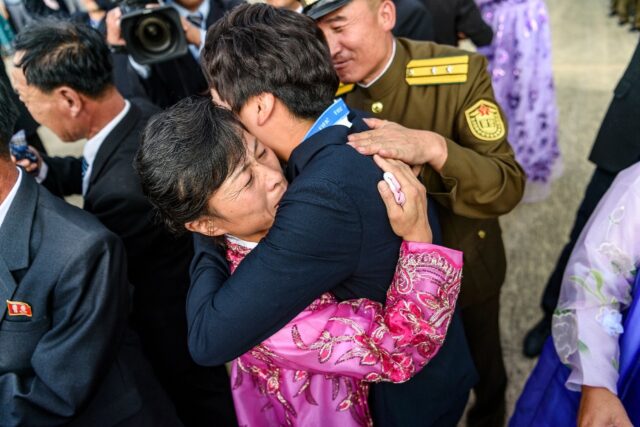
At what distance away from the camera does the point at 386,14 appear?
1610 millimetres

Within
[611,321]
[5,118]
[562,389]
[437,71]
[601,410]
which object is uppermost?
[5,118]

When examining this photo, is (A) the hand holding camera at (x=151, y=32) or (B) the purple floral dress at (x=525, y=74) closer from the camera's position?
(A) the hand holding camera at (x=151, y=32)

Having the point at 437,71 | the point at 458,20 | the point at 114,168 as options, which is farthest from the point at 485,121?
the point at 458,20

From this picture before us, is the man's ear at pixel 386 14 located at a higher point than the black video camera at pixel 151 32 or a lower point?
higher

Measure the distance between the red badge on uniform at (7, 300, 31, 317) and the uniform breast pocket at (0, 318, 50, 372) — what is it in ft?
0.08

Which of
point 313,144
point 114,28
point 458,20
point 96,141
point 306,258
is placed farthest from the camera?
point 458,20

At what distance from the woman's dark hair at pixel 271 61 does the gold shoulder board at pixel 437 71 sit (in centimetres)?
52

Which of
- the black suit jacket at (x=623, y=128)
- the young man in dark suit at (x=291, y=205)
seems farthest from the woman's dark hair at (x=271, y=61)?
the black suit jacket at (x=623, y=128)

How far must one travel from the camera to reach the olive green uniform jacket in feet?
4.75

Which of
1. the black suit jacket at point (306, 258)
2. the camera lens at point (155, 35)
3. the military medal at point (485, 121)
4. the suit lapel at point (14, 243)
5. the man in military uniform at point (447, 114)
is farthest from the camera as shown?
the camera lens at point (155, 35)

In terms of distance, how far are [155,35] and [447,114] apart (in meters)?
1.34

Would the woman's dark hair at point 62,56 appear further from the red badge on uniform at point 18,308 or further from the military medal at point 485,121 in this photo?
the military medal at point 485,121

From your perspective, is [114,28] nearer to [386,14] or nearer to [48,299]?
[386,14]

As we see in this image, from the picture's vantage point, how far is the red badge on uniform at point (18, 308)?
132cm
